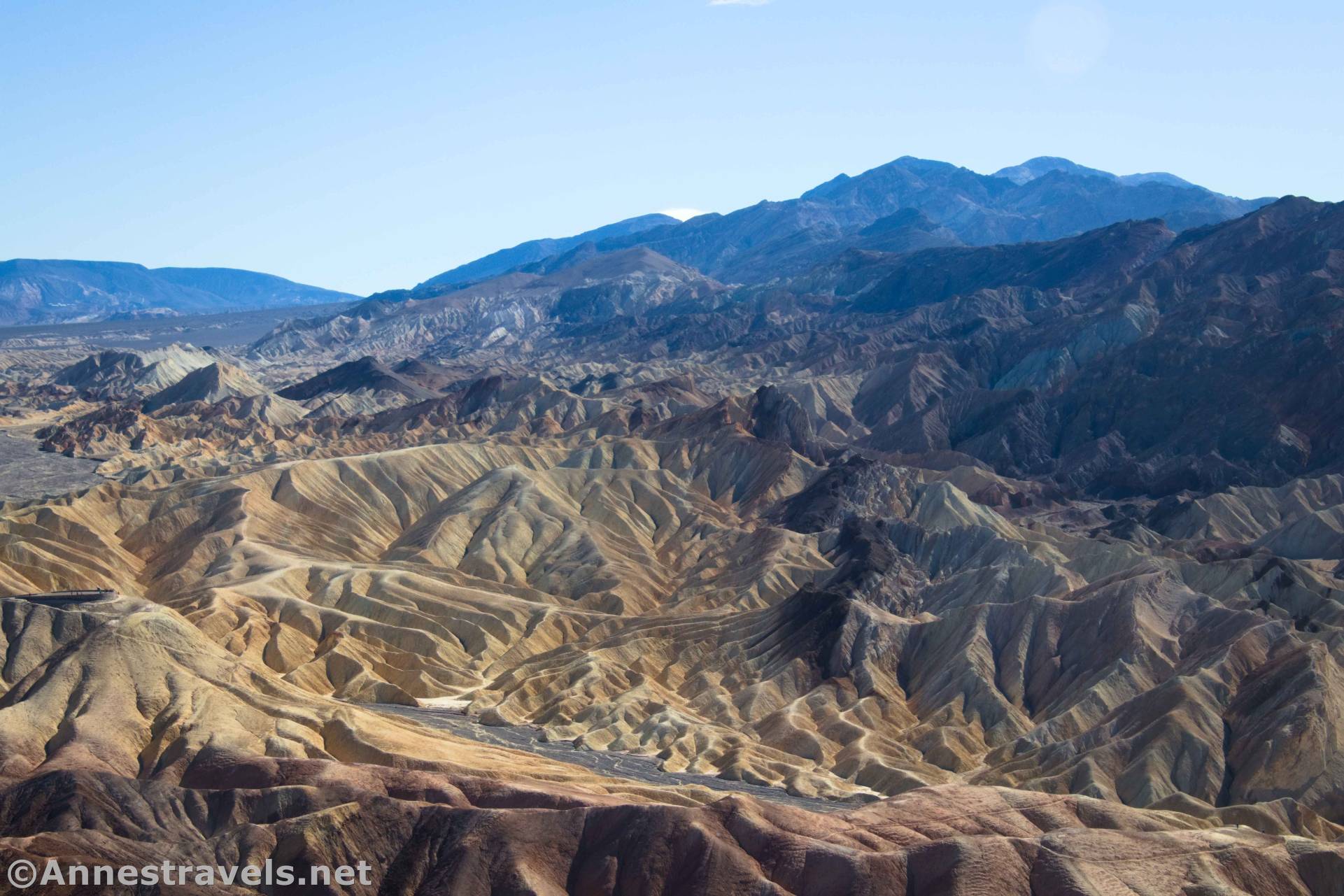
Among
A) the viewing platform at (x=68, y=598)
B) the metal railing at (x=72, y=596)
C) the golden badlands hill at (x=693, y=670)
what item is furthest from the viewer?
the metal railing at (x=72, y=596)

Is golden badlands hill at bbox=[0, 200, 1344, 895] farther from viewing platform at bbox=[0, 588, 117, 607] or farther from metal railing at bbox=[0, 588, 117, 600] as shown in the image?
metal railing at bbox=[0, 588, 117, 600]

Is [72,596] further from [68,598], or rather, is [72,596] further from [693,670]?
[693,670]

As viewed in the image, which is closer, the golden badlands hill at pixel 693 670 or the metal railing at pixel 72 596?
the golden badlands hill at pixel 693 670

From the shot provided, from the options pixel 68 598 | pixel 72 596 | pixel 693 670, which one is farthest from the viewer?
A: pixel 693 670

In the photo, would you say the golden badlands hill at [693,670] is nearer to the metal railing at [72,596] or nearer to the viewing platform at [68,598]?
the viewing platform at [68,598]

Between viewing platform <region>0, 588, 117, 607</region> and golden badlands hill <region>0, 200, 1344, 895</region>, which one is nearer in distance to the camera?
golden badlands hill <region>0, 200, 1344, 895</region>

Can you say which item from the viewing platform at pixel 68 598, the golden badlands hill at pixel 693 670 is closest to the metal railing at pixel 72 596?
the viewing platform at pixel 68 598

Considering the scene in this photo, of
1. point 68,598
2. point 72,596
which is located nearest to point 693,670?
point 72,596

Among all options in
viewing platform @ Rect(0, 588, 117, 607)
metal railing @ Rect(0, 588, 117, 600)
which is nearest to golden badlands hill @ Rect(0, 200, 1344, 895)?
viewing platform @ Rect(0, 588, 117, 607)

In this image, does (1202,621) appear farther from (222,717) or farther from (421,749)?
(222,717)

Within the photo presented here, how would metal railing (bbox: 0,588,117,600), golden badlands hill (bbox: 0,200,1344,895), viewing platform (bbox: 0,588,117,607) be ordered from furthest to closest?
1. metal railing (bbox: 0,588,117,600)
2. viewing platform (bbox: 0,588,117,607)
3. golden badlands hill (bbox: 0,200,1344,895)

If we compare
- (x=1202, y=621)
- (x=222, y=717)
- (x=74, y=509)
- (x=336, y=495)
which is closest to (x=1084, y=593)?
(x=1202, y=621)
